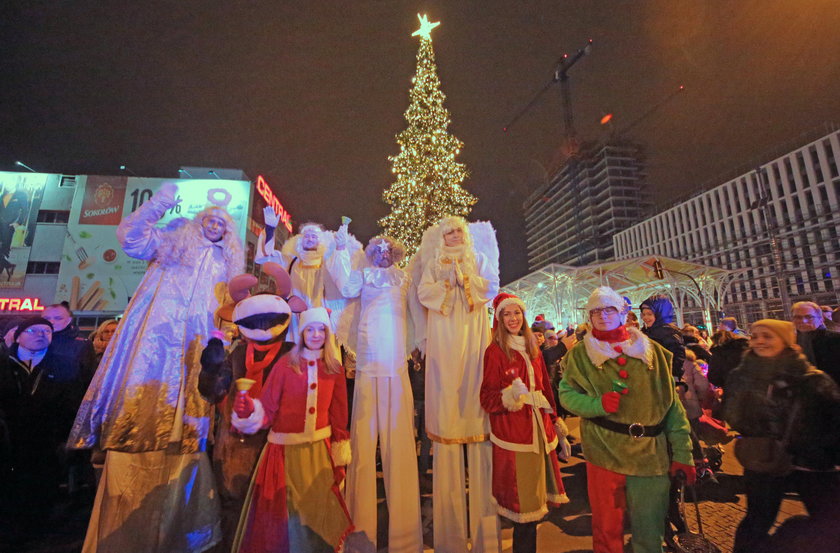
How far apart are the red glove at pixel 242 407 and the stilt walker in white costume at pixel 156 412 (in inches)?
29.2

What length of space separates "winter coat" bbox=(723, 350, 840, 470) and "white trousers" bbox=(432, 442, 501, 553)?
1.84m

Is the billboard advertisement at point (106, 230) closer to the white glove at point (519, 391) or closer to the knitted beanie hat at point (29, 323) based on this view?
the knitted beanie hat at point (29, 323)

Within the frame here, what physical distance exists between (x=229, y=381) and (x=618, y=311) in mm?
2810

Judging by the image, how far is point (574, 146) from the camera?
99750 mm

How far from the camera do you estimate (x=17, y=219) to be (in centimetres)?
2986

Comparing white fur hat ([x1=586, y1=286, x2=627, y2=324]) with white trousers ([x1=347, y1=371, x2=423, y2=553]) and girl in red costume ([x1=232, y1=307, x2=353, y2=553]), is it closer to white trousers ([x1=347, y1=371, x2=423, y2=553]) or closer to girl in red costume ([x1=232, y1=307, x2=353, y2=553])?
white trousers ([x1=347, y1=371, x2=423, y2=553])

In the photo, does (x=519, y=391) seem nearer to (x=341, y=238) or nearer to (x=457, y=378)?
(x=457, y=378)

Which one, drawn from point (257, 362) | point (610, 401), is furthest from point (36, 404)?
point (610, 401)

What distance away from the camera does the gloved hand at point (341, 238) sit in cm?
397

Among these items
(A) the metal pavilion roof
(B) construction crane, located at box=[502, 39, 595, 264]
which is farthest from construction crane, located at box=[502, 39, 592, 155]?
(A) the metal pavilion roof

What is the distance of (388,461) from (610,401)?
1722 millimetres

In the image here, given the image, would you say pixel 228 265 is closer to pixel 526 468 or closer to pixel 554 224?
pixel 526 468

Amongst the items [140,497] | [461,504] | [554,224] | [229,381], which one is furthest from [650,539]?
[554,224]

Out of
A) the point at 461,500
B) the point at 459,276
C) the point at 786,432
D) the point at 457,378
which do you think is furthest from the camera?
the point at 459,276
